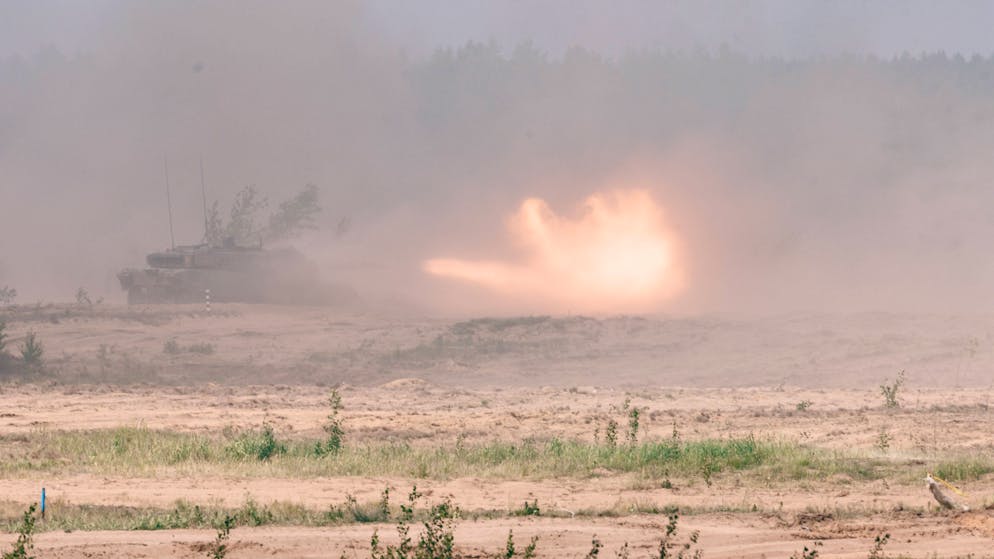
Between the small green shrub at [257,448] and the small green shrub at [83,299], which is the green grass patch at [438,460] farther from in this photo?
the small green shrub at [83,299]

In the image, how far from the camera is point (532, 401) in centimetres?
2533

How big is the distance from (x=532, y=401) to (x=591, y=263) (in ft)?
75.1

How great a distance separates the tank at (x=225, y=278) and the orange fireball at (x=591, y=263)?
6.85 meters

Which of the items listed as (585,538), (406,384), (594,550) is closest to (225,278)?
(406,384)

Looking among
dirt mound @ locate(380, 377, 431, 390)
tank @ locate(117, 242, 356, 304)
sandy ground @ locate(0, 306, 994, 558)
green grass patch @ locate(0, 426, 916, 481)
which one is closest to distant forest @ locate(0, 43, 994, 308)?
tank @ locate(117, 242, 356, 304)

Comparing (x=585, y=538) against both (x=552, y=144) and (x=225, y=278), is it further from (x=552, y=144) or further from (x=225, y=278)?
(x=552, y=144)

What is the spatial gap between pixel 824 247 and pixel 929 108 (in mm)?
23635

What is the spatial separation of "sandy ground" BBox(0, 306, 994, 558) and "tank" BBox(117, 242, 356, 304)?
2.45 m

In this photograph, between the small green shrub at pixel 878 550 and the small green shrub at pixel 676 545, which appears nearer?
the small green shrub at pixel 878 550

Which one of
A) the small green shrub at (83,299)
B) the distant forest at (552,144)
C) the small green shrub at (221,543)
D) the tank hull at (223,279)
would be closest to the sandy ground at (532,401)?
the small green shrub at (221,543)

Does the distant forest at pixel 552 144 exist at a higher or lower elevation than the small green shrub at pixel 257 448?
higher

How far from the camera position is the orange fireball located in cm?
4575

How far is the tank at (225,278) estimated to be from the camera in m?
43.7

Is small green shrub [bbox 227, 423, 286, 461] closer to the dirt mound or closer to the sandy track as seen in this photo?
the sandy track
